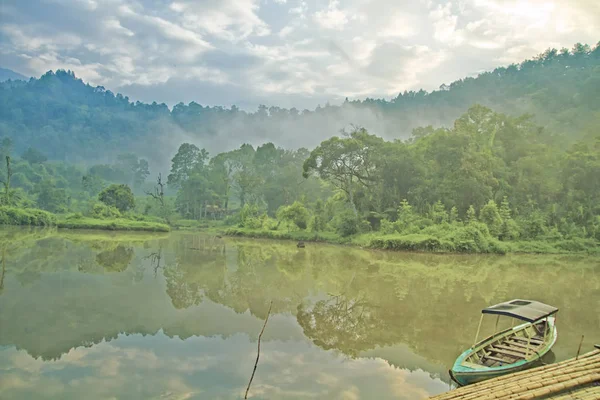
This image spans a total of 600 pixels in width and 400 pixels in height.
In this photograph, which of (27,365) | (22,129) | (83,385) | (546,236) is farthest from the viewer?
(22,129)

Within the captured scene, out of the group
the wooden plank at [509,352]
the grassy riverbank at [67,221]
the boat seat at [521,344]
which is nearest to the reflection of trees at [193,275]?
the wooden plank at [509,352]

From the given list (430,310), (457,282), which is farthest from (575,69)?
(430,310)

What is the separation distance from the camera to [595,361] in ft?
18.1

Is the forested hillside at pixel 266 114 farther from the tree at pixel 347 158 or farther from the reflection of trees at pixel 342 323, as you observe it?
the reflection of trees at pixel 342 323

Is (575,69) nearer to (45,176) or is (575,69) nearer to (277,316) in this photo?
(277,316)

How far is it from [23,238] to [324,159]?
71.6 ft

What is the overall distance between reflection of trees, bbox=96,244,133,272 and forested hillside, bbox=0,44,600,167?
43.7 meters

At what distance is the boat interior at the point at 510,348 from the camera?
21.8ft

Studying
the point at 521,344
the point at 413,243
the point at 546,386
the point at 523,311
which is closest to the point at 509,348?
the point at 521,344

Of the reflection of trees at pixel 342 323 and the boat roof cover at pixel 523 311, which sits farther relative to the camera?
the reflection of trees at pixel 342 323

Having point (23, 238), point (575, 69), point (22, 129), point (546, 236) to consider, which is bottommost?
point (23, 238)

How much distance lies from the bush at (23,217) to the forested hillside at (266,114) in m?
52.5

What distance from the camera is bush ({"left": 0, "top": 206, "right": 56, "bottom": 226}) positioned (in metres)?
36.2

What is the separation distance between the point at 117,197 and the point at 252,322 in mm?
37759
